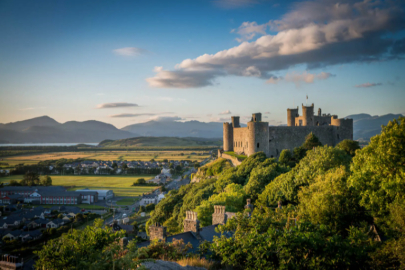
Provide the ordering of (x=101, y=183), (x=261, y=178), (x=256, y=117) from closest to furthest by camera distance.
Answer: (x=261, y=178) < (x=256, y=117) < (x=101, y=183)

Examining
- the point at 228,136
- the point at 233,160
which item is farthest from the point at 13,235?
the point at 228,136

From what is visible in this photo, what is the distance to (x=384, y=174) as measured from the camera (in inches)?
565

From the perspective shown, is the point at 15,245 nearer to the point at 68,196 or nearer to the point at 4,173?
the point at 68,196

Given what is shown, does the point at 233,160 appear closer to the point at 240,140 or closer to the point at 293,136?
the point at 240,140

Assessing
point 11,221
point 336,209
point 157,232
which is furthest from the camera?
point 11,221

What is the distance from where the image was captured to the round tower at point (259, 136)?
37906 millimetres

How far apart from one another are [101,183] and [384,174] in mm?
84400

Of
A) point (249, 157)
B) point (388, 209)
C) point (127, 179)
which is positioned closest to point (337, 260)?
point (388, 209)

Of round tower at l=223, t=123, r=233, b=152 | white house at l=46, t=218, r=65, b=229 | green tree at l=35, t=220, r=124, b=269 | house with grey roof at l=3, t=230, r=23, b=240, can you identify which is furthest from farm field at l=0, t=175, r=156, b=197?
green tree at l=35, t=220, r=124, b=269

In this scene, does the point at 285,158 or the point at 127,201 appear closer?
the point at 285,158

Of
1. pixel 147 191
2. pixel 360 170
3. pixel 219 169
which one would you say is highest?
pixel 360 170

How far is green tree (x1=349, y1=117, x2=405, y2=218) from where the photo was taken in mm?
13406

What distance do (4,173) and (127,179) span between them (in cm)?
3455

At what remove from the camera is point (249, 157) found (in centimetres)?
3769
